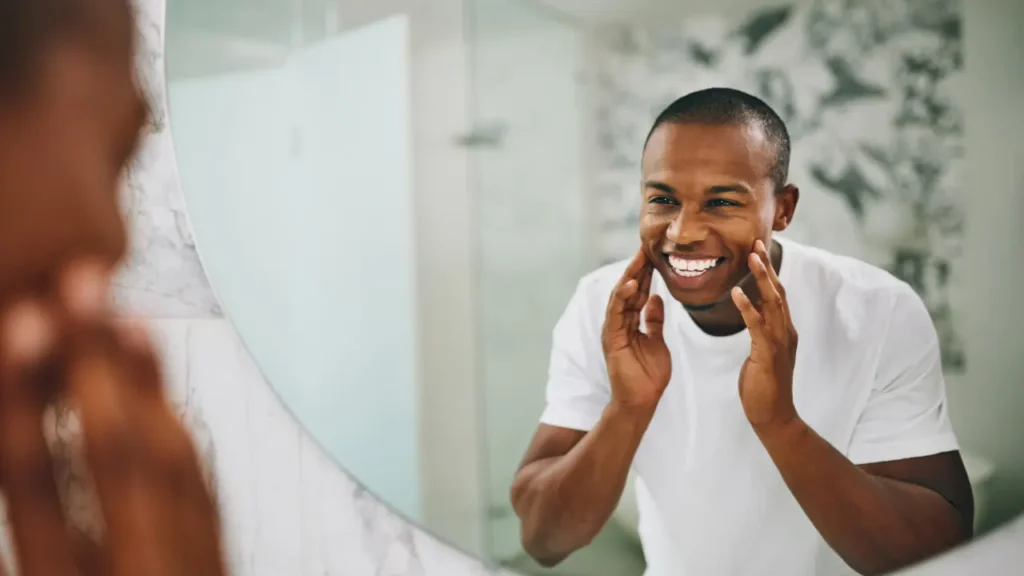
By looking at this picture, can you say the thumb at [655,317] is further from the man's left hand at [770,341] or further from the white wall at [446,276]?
the white wall at [446,276]

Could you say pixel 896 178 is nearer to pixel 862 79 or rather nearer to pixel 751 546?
pixel 862 79

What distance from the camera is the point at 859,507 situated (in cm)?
63

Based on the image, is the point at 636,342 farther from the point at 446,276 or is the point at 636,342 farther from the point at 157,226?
the point at 157,226

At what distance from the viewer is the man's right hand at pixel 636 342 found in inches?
26.4

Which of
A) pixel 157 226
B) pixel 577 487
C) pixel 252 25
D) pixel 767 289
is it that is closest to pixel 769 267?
pixel 767 289

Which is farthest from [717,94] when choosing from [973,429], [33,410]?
[33,410]

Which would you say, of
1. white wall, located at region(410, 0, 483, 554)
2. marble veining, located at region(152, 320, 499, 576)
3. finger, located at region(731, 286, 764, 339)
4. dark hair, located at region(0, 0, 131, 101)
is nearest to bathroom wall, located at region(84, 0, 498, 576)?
marble veining, located at region(152, 320, 499, 576)

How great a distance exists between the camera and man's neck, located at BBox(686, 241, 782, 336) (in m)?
0.63

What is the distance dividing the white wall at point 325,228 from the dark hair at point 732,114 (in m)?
0.26

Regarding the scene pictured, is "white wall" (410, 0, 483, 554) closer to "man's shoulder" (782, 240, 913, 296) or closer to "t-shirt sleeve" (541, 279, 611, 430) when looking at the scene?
"t-shirt sleeve" (541, 279, 611, 430)

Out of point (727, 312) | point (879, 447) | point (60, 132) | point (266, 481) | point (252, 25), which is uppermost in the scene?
point (252, 25)

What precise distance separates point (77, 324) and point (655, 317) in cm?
43

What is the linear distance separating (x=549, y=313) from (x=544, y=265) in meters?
0.04

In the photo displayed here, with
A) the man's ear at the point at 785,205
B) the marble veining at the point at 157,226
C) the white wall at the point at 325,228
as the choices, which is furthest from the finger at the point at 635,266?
the marble veining at the point at 157,226
